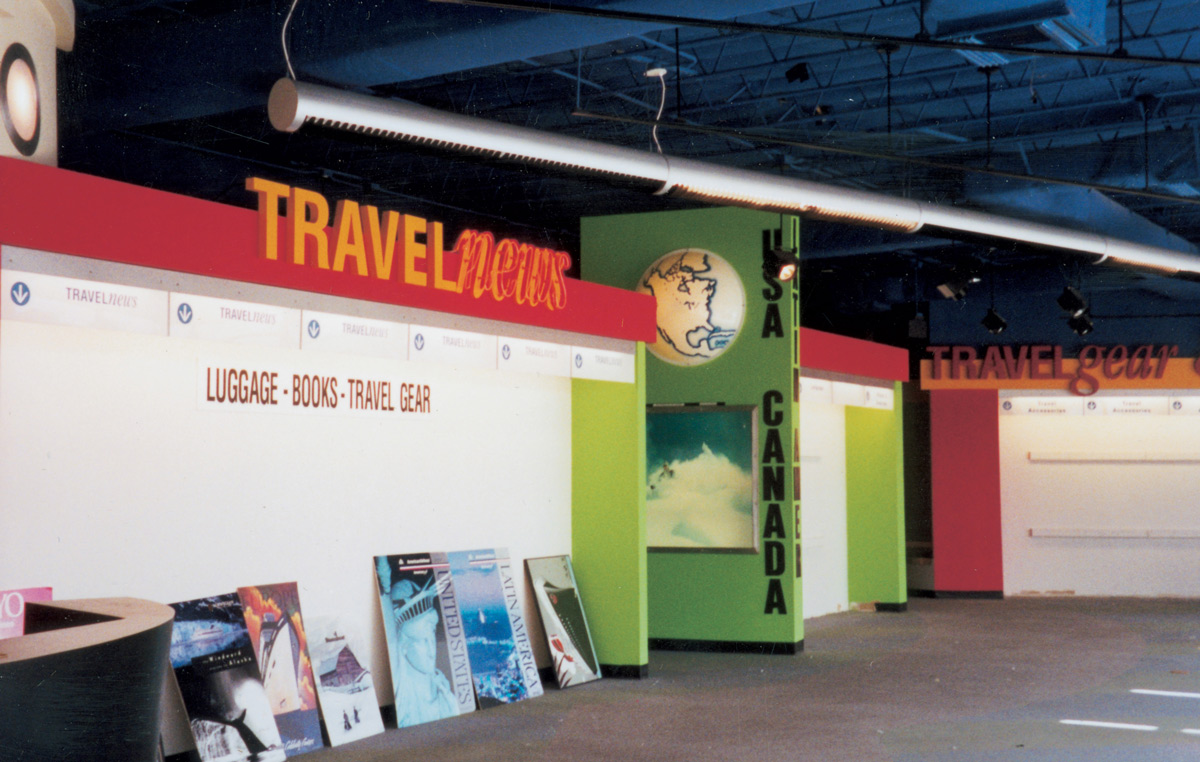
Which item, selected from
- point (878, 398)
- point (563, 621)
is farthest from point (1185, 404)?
point (563, 621)

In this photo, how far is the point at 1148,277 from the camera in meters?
15.9

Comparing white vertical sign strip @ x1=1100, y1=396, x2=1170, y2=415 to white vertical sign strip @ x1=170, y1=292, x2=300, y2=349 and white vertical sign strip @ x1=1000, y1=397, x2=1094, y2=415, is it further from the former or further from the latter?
white vertical sign strip @ x1=170, y1=292, x2=300, y2=349

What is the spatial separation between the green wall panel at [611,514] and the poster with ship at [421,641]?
1494 millimetres

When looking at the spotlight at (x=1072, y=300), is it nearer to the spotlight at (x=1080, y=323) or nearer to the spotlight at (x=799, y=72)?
the spotlight at (x=1080, y=323)

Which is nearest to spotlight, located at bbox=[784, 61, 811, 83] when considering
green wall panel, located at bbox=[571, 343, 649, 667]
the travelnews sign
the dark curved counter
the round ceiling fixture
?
green wall panel, located at bbox=[571, 343, 649, 667]

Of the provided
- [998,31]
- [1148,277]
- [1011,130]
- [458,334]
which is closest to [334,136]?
[458,334]

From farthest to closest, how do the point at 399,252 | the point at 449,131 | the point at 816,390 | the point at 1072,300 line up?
the point at 1072,300 < the point at 816,390 < the point at 399,252 < the point at 449,131

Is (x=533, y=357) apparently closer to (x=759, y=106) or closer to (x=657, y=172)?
(x=657, y=172)

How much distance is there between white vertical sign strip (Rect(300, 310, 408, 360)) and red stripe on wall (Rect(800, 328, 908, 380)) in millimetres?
5534

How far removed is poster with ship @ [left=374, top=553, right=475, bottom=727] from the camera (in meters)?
6.87

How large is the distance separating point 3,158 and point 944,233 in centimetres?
670

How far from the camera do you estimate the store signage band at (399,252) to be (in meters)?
5.89

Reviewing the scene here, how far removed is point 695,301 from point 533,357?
99.7 inches

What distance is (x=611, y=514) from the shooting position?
859 centimetres
